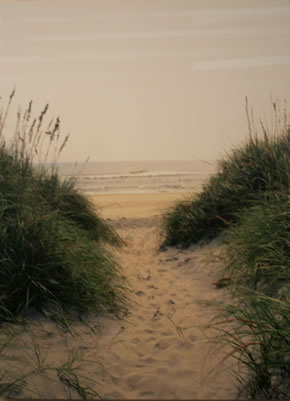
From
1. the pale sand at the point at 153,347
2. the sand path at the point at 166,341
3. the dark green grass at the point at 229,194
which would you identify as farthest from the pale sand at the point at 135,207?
the pale sand at the point at 153,347

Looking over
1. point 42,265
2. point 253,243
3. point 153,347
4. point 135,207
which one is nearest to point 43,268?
point 42,265

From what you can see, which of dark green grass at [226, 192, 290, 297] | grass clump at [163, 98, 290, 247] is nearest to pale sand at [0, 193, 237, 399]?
dark green grass at [226, 192, 290, 297]

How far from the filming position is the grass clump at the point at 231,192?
4355 mm

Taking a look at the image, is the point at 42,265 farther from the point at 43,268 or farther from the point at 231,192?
the point at 231,192

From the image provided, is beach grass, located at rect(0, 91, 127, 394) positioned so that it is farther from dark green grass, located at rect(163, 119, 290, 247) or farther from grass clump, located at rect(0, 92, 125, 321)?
dark green grass, located at rect(163, 119, 290, 247)

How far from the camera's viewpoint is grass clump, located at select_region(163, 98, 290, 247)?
14.3ft

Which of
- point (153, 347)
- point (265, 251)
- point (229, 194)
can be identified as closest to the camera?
point (153, 347)

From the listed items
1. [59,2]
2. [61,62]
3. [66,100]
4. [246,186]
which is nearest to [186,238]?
[246,186]

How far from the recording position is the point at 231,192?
15.1 feet

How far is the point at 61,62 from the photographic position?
3.11 m

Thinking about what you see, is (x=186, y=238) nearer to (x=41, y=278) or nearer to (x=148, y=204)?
(x=41, y=278)

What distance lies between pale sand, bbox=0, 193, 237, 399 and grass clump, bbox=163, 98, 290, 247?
3.20 feet

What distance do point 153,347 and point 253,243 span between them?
123 cm

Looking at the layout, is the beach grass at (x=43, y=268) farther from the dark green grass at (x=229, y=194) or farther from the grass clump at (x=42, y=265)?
the dark green grass at (x=229, y=194)
